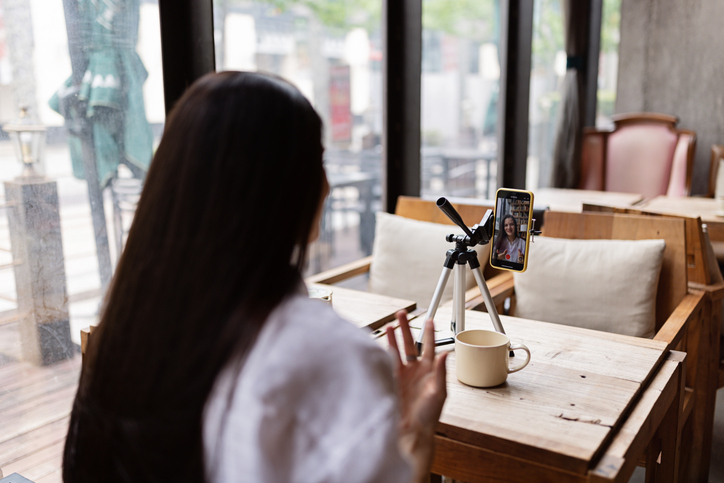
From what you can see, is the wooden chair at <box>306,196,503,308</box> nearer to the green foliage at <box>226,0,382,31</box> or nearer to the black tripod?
the black tripod

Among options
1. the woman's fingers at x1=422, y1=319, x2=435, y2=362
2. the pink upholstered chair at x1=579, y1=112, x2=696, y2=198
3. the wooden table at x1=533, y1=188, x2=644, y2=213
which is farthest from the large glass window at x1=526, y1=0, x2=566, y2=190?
the woman's fingers at x1=422, y1=319, x2=435, y2=362

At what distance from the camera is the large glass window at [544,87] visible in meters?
4.77

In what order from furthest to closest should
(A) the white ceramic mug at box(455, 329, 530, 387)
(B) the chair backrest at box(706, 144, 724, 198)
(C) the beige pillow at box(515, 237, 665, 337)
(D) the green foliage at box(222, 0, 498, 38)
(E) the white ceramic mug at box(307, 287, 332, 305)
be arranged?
(B) the chair backrest at box(706, 144, 724, 198) → (D) the green foliage at box(222, 0, 498, 38) → (C) the beige pillow at box(515, 237, 665, 337) → (E) the white ceramic mug at box(307, 287, 332, 305) → (A) the white ceramic mug at box(455, 329, 530, 387)

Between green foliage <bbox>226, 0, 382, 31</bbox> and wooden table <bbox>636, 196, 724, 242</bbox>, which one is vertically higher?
green foliage <bbox>226, 0, 382, 31</bbox>

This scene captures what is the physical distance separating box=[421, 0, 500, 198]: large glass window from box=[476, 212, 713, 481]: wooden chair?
1.81 metres

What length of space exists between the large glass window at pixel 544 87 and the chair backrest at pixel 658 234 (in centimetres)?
288

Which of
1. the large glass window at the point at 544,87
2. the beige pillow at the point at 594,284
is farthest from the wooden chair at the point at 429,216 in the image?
the large glass window at the point at 544,87

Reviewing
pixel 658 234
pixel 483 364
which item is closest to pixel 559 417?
pixel 483 364

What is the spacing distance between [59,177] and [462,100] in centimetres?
288

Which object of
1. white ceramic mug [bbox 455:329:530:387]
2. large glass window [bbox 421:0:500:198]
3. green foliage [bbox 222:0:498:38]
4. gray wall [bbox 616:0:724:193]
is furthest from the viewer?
gray wall [bbox 616:0:724:193]

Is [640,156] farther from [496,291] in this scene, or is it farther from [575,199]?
[496,291]

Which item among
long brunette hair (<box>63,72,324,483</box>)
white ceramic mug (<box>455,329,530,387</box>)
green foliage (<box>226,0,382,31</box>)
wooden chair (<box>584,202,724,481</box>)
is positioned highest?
green foliage (<box>226,0,382,31</box>)

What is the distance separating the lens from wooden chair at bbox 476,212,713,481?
5.90 ft

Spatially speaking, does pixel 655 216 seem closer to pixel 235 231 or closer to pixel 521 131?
pixel 235 231
